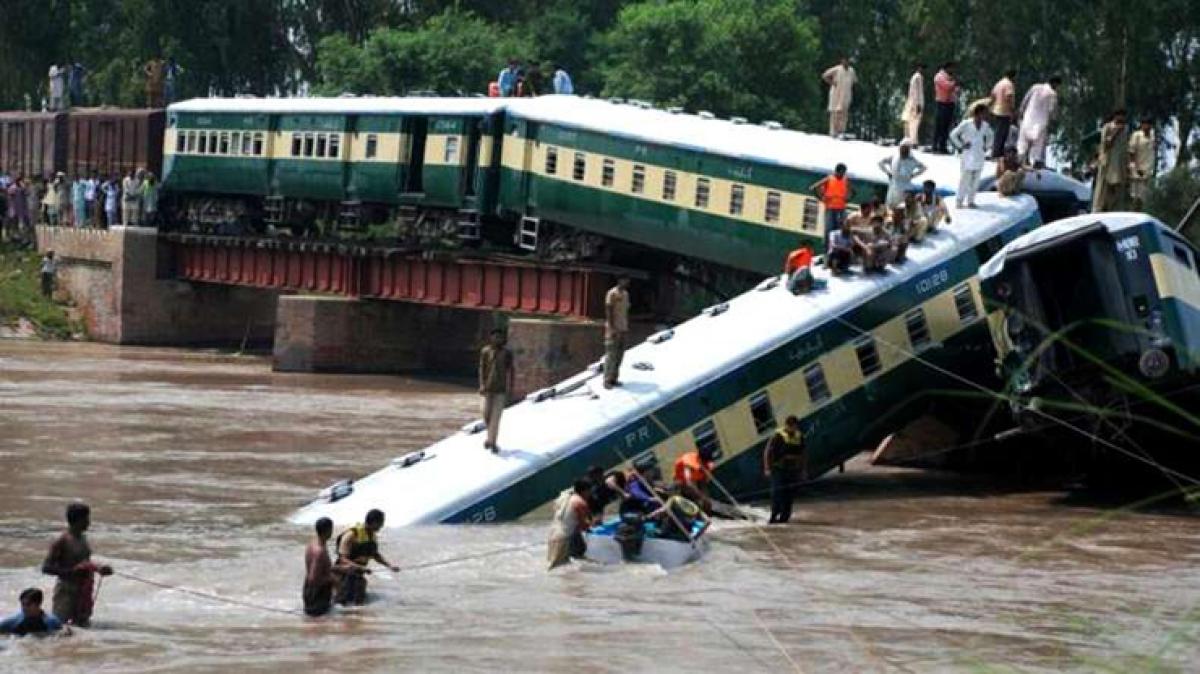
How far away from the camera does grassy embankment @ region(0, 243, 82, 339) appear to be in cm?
6222

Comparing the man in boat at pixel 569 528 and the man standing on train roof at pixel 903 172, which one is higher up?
the man standing on train roof at pixel 903 172

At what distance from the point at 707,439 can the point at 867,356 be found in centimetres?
264

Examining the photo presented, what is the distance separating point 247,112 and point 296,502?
2765cm

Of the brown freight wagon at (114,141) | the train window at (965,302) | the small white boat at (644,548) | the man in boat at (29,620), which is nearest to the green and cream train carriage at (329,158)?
the brown freight wagon at (114,141)

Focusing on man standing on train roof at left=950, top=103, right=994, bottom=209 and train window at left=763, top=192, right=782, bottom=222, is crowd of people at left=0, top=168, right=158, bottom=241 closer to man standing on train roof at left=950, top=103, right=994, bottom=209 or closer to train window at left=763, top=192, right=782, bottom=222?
train window at left=763, top=192, right=782, bottom=222

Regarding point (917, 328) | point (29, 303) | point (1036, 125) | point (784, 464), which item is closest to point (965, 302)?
point (917, 328)

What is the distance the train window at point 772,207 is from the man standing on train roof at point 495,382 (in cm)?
1324

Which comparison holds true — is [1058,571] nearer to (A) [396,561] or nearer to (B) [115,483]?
(A) [396,561]

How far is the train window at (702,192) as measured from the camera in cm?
3928

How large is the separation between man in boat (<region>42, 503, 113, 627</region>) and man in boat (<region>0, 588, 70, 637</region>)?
350mm

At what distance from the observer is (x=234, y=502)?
2748 centimetres

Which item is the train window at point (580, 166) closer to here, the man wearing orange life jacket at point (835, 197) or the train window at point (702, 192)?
the train window at point (702, 192)

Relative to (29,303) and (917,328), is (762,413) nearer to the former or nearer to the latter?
(917,328)

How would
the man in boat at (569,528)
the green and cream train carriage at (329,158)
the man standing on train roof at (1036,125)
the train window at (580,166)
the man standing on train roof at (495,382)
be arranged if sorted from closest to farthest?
the man in boat at (569,528) → the man standing on train roof at (495,382) → the man standing on train roof at (1036,125) → the train window at (580,166) → the green and cream train carriage at (329,158)
